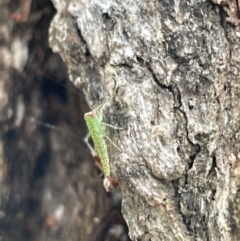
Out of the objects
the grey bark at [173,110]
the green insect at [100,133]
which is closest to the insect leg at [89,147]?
the green insect at [100,133]

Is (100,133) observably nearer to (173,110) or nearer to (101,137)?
(101,137)

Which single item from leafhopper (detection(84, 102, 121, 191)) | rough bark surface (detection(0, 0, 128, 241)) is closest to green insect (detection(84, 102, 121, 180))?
leafhopper (detection(84, 102, 121, 191))

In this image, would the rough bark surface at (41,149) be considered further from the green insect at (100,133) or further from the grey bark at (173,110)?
the grey bark at (173,110)

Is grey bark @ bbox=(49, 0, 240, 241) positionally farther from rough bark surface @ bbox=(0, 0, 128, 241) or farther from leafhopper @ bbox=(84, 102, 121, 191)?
rough bark surface @ bbox=(0, 0, 128, 241)

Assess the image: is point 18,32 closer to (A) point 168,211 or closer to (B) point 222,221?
(A) point 168,211

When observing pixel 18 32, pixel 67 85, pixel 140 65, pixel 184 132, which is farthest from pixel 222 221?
pixel 18 32

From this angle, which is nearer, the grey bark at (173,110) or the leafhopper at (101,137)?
the grey bark at (173,110)
